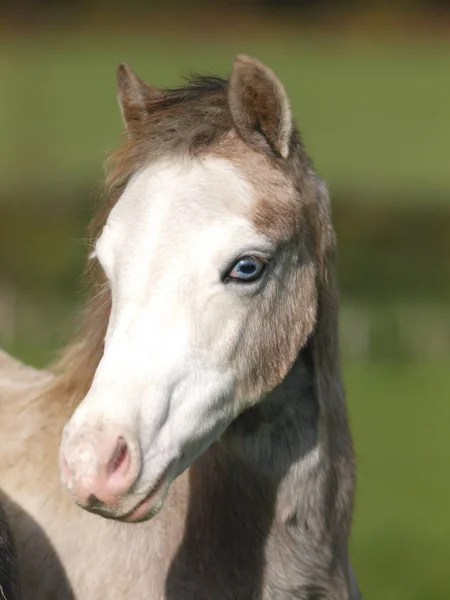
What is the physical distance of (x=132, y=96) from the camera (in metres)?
4.07

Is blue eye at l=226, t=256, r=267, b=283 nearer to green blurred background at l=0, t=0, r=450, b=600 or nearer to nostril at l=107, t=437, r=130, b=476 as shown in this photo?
nostril at l=107, t=437, r=130, b=476

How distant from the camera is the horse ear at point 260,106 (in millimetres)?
3629

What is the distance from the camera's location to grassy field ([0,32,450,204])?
76.4ft

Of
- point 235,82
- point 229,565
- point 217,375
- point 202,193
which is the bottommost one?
point 229,565

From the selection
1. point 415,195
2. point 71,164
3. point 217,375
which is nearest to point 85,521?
point 217,375

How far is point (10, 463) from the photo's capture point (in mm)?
4227

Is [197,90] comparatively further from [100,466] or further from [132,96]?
[100,466]

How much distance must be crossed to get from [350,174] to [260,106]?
765 inches

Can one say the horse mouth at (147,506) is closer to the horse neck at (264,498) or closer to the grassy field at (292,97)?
the horse neck at (264,498)

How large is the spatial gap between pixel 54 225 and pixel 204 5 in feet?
57.7

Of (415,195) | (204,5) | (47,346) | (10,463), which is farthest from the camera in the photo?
(204,5)

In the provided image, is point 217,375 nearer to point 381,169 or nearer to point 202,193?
point 202,193

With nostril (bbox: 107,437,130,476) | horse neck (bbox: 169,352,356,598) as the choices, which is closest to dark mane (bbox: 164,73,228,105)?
horse neck (bbox: 169,352,356,598)

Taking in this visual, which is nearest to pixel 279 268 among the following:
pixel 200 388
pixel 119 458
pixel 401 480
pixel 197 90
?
pixel 200 388
